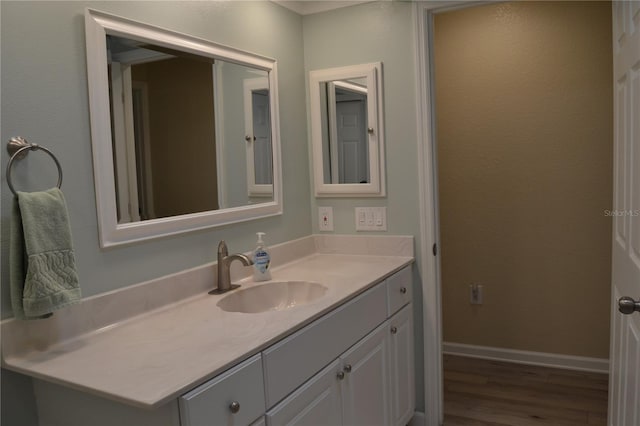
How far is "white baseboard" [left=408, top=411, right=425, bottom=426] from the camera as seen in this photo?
2.61 metres

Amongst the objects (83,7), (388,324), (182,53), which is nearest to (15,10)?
(83,7)

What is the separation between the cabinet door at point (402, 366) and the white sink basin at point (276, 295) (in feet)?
1.38

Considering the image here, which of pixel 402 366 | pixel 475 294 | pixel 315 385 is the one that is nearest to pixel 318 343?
pixel 315 385

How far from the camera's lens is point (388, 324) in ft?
7.38

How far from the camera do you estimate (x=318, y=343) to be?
1.69 m

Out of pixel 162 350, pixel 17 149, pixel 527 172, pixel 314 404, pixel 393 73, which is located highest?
pixel 393 73

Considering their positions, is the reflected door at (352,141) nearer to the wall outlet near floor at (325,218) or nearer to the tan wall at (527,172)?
the wall outlet near floor at (325,218)

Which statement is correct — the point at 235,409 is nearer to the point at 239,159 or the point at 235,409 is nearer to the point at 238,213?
the point at 238,213

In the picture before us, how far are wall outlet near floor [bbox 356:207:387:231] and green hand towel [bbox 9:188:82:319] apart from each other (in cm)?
154

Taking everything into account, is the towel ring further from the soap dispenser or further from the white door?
the white door

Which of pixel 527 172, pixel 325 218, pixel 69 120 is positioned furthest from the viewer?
pixel 527 172

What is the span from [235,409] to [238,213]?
1.05 meters

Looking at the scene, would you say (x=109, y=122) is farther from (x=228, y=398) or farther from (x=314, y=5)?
(x=314, y=5)

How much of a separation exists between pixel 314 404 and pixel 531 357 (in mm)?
2225
